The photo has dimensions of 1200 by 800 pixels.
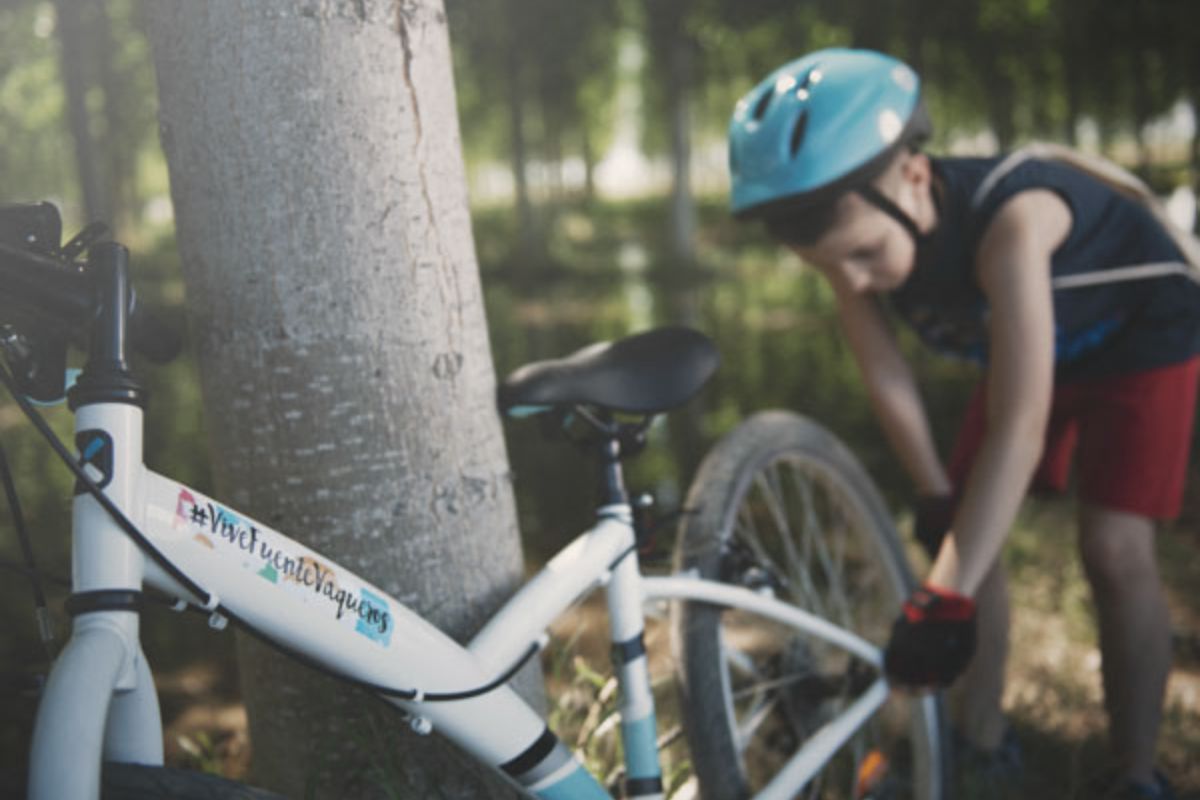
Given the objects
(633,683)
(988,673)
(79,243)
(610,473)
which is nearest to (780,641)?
(988,673)

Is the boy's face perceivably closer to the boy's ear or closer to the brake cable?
the boy's ear

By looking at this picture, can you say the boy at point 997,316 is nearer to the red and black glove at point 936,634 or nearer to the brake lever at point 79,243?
the red and black glove at point 936,634

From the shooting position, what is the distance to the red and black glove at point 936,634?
2.20 meters

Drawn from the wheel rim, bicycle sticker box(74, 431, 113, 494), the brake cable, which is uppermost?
bicycle sticker box(74, 431, 113, 494)

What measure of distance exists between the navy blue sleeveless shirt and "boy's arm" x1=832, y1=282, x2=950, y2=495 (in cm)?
9

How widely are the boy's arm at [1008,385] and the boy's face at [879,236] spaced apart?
185mm

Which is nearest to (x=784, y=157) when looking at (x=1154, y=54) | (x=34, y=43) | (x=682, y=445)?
(x=682, y=445)

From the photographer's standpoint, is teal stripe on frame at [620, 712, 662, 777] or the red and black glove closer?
teal stripe on frame at [620, 712, 662, 777]

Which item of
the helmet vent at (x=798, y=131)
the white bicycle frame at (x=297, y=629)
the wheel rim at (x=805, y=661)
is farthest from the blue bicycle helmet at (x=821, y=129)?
the white bicycle frame at (x=297, y=629)

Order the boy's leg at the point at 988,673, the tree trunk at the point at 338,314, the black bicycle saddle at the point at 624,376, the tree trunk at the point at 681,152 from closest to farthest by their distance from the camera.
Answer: the tree trunk at the point at 338,314
the black bicycle saddle at the point at 624,376
the boy's leg at the point at 988,673
the tree trunk at the point at 681,152

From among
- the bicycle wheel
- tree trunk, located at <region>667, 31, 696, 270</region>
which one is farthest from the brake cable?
tree trunk, located at <region>667, 31, 696, 270</region>

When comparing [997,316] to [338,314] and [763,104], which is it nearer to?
[763,104]

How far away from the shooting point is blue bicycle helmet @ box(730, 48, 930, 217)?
2258mm

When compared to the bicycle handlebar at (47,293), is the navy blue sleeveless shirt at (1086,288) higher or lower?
lower
